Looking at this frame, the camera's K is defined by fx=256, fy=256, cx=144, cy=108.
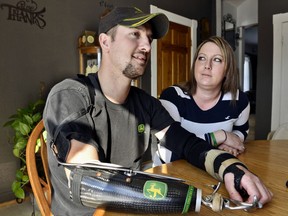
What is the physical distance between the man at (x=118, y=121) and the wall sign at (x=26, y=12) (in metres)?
1.62

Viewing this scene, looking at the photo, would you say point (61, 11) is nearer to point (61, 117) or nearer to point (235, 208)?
point (61, 117)

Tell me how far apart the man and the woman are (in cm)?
29

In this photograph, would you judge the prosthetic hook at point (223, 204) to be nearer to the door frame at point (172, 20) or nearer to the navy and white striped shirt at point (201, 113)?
the navy and white striped shirt at point (201, 113)

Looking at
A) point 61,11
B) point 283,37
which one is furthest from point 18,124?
point 283,37

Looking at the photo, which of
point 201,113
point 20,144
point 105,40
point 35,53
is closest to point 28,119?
point 20,144

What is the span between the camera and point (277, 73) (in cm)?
386

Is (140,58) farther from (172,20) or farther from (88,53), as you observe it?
(172,20)

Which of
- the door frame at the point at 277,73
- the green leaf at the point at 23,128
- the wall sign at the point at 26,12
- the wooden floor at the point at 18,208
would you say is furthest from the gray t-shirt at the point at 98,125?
the door frame at the point at 277,73

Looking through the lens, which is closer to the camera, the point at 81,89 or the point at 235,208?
the point at 235,208

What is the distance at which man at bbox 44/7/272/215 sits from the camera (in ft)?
2.54

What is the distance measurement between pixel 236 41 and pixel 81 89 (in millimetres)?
5155

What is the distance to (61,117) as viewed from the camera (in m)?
0.82

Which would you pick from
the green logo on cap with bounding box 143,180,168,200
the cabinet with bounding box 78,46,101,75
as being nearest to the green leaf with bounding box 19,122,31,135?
the cabinet with bounding box 78,46,101,75

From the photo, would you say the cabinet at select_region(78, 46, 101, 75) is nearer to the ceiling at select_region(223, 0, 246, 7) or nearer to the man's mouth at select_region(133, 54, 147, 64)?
the man's mouth at select_region(133, 54, 147, 64)
